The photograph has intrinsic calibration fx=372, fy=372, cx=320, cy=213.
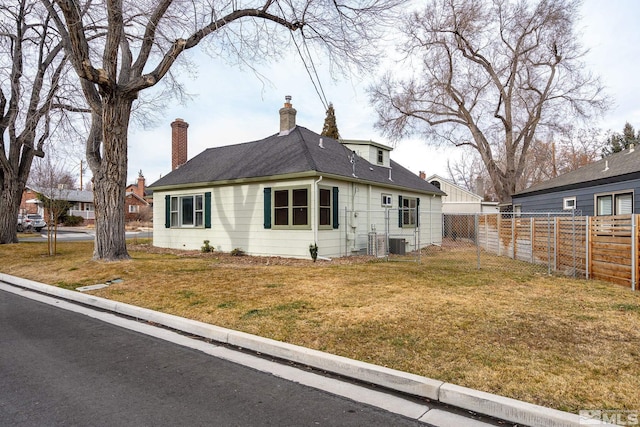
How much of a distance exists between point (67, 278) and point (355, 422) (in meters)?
8.60

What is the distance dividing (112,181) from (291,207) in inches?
209

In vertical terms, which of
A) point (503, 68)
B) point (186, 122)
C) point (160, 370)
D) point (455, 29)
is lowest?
point (160, 370)

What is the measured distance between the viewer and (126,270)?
9469 mm

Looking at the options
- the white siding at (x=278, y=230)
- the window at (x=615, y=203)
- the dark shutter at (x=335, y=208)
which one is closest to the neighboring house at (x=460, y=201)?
the window at (x=615, y=203)

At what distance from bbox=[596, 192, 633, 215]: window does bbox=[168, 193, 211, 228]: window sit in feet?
47.7

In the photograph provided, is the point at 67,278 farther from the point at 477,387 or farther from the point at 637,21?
the point at 637,21

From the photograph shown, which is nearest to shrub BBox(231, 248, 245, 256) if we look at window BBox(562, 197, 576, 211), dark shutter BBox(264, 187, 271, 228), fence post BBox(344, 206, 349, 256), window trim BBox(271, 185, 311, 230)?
dark shutter BBox(264, 187, 271, 228)

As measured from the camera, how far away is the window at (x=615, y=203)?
40.4 feet

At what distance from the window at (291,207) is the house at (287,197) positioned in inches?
1.3

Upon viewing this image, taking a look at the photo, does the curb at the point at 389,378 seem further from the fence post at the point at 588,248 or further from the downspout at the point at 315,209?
the fence post at the point at 588,248

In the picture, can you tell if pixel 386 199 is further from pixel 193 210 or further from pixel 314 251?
pixel 193 210

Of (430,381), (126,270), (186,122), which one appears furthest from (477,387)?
(186,122)

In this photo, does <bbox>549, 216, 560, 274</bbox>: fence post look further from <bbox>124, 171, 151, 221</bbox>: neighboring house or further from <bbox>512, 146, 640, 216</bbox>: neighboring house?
<bbox>124, 171, 151, 221</bbox>: neighboring house

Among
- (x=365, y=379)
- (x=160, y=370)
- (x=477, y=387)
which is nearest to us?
(x=477, y=387)
